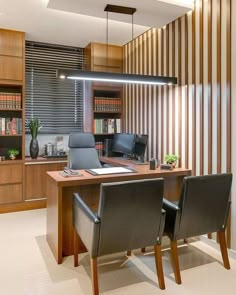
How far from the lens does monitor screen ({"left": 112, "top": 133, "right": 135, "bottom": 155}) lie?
4.26 m

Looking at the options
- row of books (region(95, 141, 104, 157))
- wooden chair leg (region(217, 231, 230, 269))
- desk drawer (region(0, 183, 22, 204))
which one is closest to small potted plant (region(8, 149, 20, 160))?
desk drawer (region(0, 183, 22, 204))

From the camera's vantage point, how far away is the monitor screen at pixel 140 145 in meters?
3.96

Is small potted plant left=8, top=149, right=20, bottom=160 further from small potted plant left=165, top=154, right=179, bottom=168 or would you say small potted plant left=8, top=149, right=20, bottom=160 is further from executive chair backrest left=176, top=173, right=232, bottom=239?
executive chair backrest left=176, top=173, right=232, bottom=239

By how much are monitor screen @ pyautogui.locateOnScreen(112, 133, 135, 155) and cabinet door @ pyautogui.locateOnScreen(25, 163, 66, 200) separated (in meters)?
1.09

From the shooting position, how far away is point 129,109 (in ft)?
15.9

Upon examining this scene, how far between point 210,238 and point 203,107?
152 centimetres

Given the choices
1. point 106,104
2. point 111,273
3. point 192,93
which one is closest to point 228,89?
point 192,93

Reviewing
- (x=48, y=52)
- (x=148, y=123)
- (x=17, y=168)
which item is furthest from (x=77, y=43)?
(x=17, y=168)

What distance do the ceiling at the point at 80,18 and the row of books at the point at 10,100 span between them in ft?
3.25

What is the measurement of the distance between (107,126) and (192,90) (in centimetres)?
203

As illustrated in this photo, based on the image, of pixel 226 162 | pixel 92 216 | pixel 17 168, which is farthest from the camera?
pixel 17 168

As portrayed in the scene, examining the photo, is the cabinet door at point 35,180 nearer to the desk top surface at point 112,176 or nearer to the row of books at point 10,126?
the row of books at point 10,126

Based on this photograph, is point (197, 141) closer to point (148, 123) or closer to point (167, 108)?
point (167, 108)

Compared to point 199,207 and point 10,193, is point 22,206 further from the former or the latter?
point 199,207
